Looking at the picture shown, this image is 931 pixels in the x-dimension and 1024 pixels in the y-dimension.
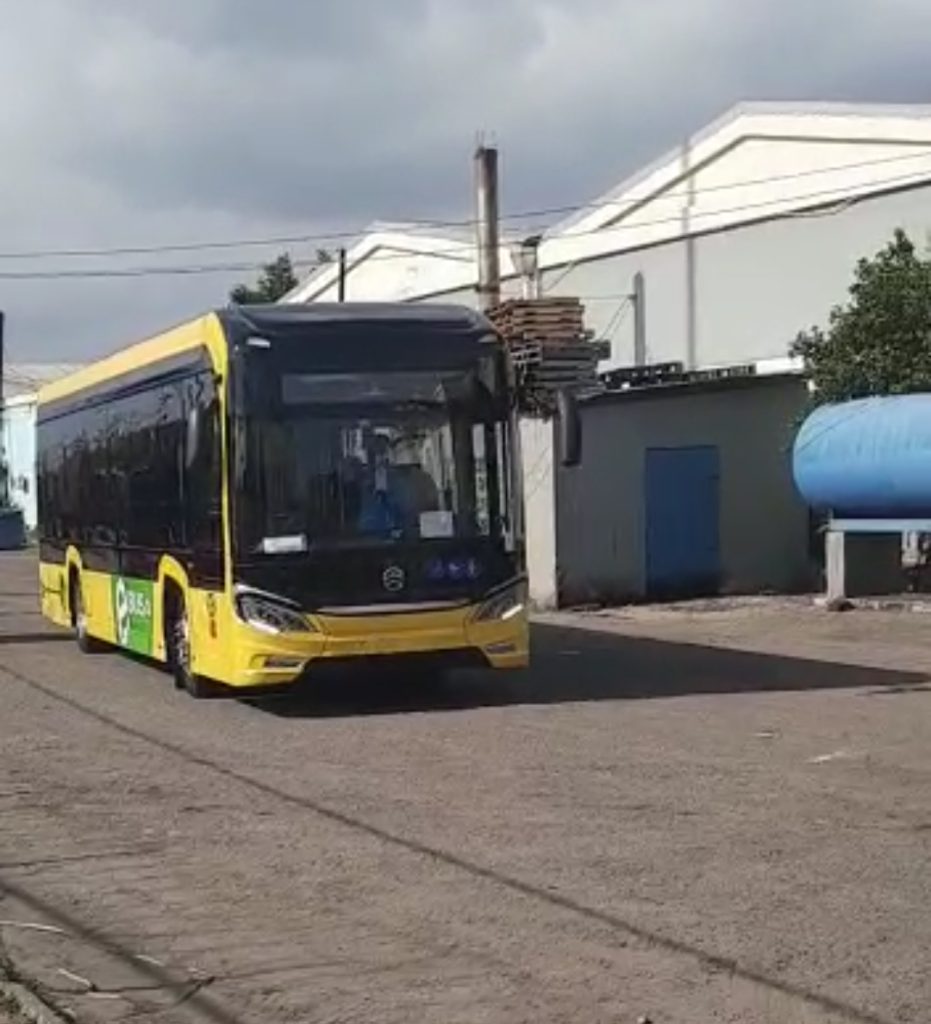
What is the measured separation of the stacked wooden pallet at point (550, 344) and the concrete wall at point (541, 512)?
1.35 meters

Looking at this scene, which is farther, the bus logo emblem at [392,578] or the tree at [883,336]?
the tree at [883,336]

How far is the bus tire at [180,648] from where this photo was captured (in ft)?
57.5

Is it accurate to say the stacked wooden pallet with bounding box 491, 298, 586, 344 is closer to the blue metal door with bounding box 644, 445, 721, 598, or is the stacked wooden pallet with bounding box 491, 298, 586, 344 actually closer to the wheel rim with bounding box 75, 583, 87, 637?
the blue metal door with bounding box 644, 445, 721, 598

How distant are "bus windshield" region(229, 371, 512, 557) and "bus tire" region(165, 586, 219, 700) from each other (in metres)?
2.09

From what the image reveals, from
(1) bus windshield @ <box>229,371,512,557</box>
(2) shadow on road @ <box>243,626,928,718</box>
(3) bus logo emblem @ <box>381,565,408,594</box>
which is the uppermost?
(1) bus windshield @ <box>229,371,512,557</box>

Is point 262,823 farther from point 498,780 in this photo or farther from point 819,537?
point 819,537

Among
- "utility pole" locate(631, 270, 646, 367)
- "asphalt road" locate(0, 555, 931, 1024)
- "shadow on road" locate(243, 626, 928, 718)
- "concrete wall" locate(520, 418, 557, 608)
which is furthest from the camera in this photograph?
"utility pole" locate(631, 270, 646, 367)

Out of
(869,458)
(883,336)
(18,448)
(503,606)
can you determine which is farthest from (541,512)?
(18,448)

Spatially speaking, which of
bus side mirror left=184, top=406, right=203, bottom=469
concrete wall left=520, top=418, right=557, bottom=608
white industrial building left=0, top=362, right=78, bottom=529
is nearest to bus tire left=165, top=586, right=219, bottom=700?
bus side mirror left=184, top=406, right=203, bottom=469

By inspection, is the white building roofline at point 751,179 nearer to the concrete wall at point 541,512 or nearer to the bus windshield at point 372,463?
the concrete wall at point 541,512

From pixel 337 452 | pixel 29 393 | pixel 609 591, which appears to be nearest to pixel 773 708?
pixel 337 452

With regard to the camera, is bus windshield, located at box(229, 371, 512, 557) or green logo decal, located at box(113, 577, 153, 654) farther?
green logo decal, located at box(113, 577, 153, 654)

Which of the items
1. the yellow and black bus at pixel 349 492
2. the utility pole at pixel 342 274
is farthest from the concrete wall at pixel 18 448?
the yellow and black bus at pixel 349 492

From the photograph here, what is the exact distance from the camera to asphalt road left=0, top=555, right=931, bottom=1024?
739 cm
